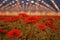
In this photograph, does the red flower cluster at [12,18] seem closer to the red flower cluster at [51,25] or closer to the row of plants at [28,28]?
the row of plants at [28,28]

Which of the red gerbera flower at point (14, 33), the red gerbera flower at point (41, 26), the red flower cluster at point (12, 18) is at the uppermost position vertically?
the red flower cluster at point (12, 18)

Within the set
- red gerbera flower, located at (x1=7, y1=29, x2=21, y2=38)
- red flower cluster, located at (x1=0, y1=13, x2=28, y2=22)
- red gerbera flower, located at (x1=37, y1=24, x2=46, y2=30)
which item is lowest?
red gerbera flower, located at (x1=7, y1=29, x2=21, y2=38)

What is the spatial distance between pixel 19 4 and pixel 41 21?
22 cm

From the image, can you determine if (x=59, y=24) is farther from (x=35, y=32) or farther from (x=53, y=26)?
(x=35, y=32)

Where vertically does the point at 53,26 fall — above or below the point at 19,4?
below

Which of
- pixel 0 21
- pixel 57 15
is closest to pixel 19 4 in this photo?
pixel 0 21

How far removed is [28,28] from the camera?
1.06 m

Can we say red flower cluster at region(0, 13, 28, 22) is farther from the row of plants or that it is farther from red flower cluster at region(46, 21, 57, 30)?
red flower cluster at region(46, 21, 57, 30)

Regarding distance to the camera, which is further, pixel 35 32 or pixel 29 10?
pixel 29 10

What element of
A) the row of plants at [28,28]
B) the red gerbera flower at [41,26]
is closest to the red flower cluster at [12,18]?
the row of plants at [28,28]

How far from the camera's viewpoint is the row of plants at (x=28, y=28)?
3.31ft

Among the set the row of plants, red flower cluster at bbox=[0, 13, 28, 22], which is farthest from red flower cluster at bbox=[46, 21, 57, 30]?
red flower cluster at bbox=[0, 13, 28, 22]

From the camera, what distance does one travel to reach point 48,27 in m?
1.04

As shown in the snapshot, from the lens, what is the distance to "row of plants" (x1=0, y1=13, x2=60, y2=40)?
101cm
